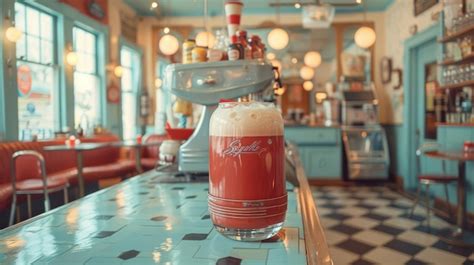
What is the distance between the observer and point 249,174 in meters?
0.76

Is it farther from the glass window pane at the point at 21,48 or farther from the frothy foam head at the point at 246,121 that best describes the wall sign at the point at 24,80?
the frothy foam head at the point at 246,121

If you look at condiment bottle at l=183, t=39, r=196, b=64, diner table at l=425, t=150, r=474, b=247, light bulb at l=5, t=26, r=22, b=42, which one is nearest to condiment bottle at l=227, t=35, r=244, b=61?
condiment bottle at l=183, t=39, r=196, b=64

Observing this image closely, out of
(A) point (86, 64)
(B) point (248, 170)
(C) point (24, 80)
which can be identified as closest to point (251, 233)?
(B) point (248, 170)

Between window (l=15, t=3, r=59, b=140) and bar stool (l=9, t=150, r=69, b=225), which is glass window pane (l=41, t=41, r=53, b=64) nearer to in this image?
window (l=15, t=3, r=59, b=140)

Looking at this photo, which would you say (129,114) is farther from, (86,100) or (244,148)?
Result: (244,148)

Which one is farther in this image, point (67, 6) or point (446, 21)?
point (67, 6)

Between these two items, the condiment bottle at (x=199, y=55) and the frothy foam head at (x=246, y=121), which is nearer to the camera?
the frothy foam head at (x=246, y=121)

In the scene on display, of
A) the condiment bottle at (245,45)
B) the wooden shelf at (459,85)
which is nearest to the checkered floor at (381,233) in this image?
the wooden shelf at (459,85)

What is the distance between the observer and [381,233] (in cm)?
387

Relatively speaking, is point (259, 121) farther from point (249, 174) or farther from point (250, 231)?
point (250, 231)

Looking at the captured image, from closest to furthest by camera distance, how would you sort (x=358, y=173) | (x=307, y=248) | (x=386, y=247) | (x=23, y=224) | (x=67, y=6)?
(x=307, y=248) → (x=23, y=224) → (x=386, y=247) → (x=67, y=6) → (x=358, y=173)

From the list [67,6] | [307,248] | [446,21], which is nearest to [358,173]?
[446,21]

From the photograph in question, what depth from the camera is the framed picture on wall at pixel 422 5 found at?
206 inches

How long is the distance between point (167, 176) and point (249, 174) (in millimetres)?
967
